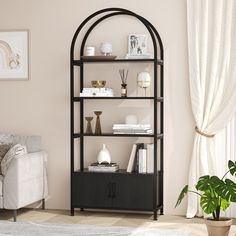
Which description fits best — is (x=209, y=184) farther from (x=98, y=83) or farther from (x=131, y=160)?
(x=98, y=83)

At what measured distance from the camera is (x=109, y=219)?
6.59 m

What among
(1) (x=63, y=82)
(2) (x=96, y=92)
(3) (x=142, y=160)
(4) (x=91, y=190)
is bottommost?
(4) (x=91, y=190)

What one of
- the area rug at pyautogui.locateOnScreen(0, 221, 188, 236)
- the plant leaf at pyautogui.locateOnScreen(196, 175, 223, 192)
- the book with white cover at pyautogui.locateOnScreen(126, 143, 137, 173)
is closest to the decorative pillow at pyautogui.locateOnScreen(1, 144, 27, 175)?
the area rug at pyautogui.locateOnScreen(0, 221, 188, 236)

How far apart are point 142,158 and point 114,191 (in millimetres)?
440

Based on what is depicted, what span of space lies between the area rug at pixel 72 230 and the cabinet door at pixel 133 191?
51 centimetres

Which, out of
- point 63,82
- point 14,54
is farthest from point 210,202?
point 14,54

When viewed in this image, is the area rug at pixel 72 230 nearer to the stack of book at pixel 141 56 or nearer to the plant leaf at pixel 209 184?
the plant leaf at pixel 209 184

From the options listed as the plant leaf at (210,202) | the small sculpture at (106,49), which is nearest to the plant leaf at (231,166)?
the plant leaf at (210,202)

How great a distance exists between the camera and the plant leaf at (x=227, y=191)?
514cm

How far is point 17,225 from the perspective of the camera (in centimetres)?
621

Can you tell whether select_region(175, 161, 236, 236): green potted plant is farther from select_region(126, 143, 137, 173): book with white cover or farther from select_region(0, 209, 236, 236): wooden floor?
select_region(126, 143, 137, 173): book with white cover

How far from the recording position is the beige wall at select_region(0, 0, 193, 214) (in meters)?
6.75

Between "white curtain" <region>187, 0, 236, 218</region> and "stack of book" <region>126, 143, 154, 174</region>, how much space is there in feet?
1.37

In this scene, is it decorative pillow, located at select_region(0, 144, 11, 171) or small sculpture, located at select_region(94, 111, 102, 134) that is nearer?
decorative pillow, located at select_region(0, 144, 11, 171)
